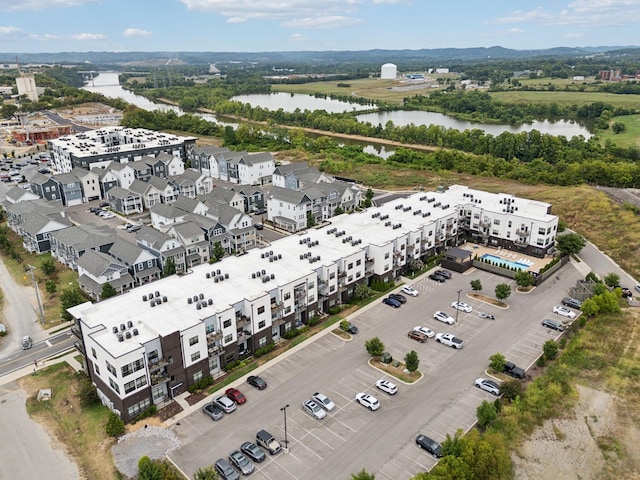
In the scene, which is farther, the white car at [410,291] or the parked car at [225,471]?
the white car at [410,291]

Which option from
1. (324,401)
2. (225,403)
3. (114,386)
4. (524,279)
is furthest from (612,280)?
(114,386)

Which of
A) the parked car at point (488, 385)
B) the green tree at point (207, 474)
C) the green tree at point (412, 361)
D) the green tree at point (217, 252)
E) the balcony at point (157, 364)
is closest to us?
the green tree at point (207, 474)

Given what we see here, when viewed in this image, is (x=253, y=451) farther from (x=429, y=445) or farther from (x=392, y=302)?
(x=392, y=302)

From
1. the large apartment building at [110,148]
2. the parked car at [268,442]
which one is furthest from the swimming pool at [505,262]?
the large apartment building at [110,148]

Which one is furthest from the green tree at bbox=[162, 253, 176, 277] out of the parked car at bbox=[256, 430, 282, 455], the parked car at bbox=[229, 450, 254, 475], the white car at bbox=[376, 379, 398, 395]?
the white car at bbox=[376, 379, 398, 395]

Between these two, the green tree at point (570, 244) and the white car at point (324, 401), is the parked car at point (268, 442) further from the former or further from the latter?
the green tree at point (570, 244)

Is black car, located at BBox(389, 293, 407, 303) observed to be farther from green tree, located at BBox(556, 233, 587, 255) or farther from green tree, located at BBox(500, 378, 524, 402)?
green tree, located at BBox(556, 233, 587, 255)

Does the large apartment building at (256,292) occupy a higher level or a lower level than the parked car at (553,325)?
higher
